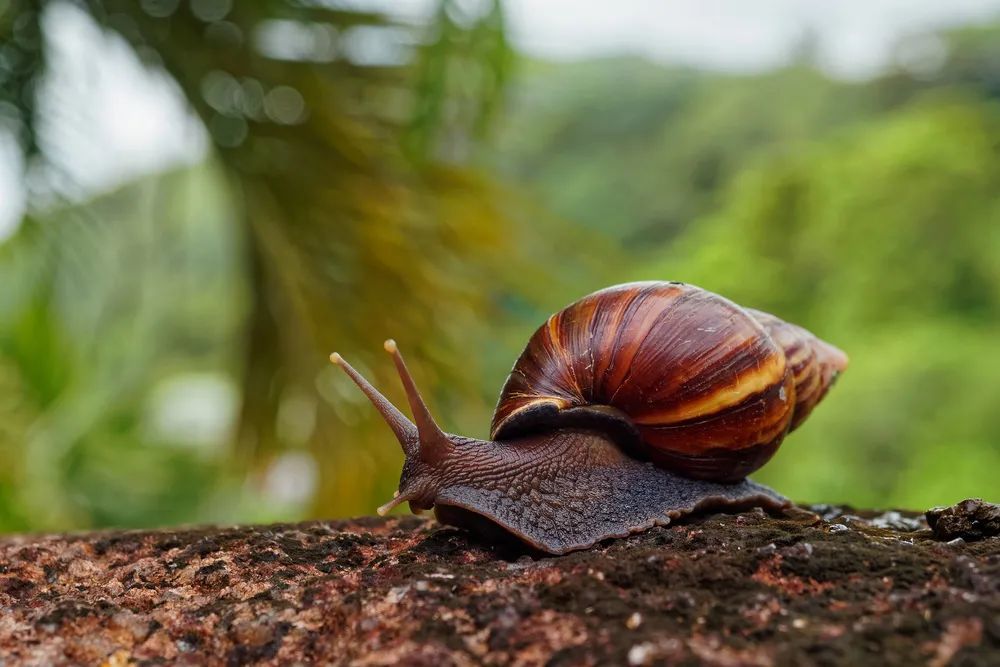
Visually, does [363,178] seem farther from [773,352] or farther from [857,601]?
[857,601]

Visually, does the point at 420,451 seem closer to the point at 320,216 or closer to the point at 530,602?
the point at 530,602

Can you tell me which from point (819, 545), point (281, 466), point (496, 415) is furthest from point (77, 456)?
point (819, 545)

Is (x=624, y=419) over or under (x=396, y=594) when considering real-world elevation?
over

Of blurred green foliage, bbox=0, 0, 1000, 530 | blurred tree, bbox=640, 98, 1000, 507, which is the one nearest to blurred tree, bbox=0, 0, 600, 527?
blurred green foliage, bbox=0, 0, 1000, 530

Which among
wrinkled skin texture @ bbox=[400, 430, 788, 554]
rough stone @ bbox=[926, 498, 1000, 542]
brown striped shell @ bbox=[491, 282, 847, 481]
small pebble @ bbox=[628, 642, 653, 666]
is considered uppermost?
brown striped shell @ bbox=[491, 282, 847, 481]

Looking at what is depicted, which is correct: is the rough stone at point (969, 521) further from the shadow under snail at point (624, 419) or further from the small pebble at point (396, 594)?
the small pebble at point (396, 594)

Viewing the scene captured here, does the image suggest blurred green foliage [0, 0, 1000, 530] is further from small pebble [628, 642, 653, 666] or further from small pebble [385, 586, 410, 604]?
small pebble [628, 642, 653, 666]

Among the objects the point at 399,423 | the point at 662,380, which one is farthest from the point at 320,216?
the point at 662,380

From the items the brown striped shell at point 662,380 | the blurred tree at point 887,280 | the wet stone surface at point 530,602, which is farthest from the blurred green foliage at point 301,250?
the wet stone surface at point 530,602
